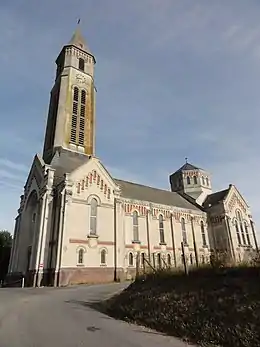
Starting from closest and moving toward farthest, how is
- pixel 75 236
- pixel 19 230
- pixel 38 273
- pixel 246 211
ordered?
pixel 38 273 < pixel 75 236 < pixel 19 230 < pixel 246 211

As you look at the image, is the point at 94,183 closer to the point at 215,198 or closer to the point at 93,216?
the point at 93,216

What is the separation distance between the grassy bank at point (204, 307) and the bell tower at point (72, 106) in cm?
2837

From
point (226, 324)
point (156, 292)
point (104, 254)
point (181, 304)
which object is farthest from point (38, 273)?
point (226, 324)

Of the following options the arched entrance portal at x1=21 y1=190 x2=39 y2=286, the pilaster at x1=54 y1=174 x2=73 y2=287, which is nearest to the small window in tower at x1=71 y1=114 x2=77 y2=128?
the arched entrance portal at x1=21 y1=190 x2=39 y2=286

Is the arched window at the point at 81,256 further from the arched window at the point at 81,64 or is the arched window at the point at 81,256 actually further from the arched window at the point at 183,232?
the arched window at the point at 81,64

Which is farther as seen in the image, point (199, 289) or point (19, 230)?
point (19, 230)

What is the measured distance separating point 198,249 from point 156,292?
3264 centimetres

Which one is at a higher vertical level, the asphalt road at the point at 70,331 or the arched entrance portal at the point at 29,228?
the arched entrance portal at the point at 29,228

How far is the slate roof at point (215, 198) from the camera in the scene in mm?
45416

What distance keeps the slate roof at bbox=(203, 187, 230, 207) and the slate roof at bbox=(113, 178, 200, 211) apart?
284cm

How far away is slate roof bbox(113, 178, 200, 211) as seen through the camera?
39156mm

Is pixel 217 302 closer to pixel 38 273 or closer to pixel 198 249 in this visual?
pixel 38 273

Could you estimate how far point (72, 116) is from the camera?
38.6 m

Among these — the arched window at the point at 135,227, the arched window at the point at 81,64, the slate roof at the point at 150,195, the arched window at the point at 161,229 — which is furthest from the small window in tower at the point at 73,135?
the arched window at the point at 161,229
